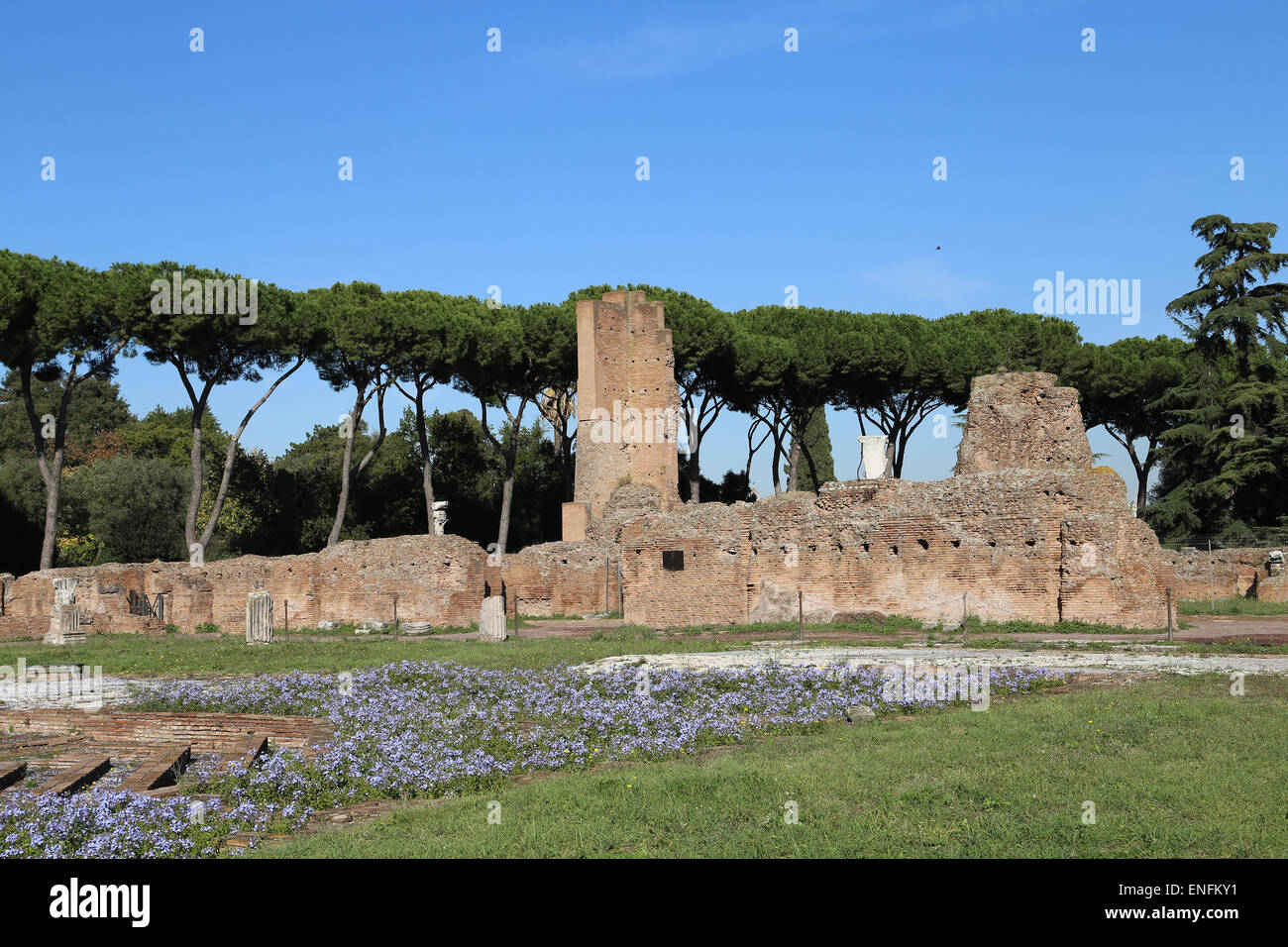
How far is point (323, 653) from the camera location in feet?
57.7

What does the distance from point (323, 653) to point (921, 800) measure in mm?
12931

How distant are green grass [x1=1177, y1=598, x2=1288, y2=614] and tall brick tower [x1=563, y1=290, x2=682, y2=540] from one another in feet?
60.3

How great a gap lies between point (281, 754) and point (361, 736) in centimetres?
81

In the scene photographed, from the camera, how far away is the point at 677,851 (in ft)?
18.9

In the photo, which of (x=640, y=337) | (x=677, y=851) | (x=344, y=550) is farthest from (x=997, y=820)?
(x=640, y=337)

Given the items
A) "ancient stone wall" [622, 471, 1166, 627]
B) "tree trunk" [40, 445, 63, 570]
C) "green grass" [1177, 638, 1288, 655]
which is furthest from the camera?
"tree trunk" [40, 445, 63, 570]

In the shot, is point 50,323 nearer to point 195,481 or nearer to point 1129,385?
point 195,481

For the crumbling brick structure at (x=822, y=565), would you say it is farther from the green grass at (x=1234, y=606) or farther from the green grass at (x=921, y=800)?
the green grass at (x=921, y=800)

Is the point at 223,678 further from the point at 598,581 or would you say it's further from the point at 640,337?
the point at 640,337

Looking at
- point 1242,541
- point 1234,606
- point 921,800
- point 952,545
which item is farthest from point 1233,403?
point 921,800

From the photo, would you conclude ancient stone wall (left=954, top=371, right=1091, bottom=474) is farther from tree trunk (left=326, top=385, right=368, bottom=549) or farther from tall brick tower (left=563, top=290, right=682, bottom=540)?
tree trunk (left=326, top=385, right=368, bottom=549)

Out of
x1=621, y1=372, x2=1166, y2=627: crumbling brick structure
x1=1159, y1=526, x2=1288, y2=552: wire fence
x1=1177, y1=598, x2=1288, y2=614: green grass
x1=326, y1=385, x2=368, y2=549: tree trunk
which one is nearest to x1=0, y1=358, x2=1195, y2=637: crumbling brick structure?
x1=621, y1=372, x2=1166, y2=627: crumbling brick structure

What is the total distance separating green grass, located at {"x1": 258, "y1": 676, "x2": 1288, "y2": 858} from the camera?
5.78 m
